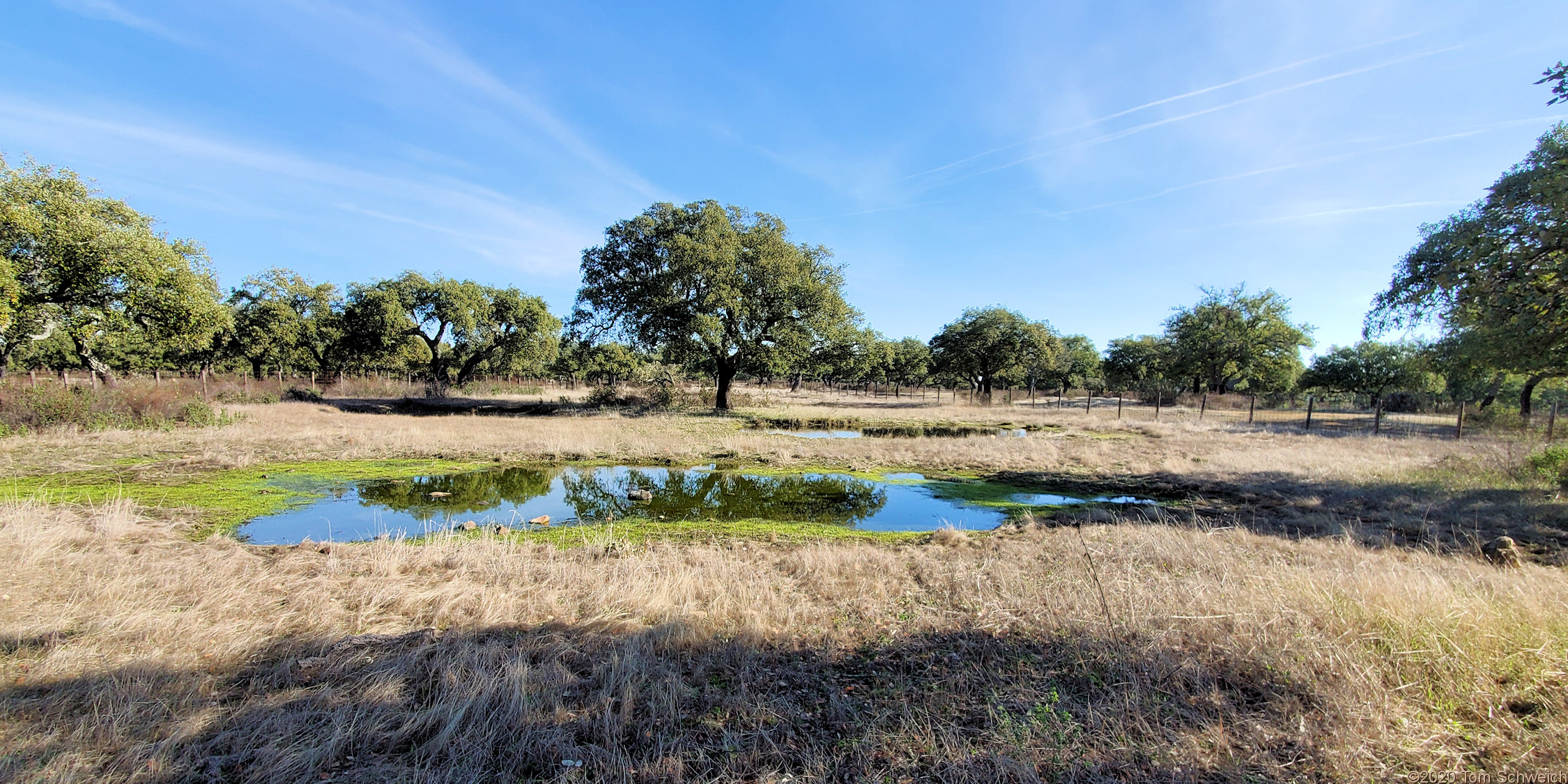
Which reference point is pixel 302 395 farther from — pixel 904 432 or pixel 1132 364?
pixel 1132 364

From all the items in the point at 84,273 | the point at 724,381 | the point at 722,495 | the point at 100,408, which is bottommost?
the point at 722,495

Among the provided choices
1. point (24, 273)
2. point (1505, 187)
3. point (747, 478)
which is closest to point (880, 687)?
point (747, 478)

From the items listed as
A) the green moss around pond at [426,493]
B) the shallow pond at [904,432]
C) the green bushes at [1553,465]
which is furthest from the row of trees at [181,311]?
the green bushes at [1553,465]

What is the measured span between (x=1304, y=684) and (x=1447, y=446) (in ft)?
71.1

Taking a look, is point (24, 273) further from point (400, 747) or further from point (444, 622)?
point (400, 747)

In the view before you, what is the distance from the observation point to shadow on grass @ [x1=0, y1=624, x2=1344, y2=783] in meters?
2.73

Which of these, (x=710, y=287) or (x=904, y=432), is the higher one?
(x=710, y=287)

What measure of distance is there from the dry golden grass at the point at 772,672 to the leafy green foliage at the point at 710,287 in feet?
68.8

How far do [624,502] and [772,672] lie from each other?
7.95 metres

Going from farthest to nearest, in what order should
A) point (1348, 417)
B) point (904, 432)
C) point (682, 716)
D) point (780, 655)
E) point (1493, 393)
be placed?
point (1493, 393) → point (1348, 417) → point (904, 432) → point (780, 655) → point (682, 716)

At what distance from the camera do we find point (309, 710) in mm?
3201

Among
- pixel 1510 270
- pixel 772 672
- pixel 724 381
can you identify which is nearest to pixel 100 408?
pixel 724 381

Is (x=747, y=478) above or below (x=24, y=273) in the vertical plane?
below

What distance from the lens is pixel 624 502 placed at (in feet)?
36.5
